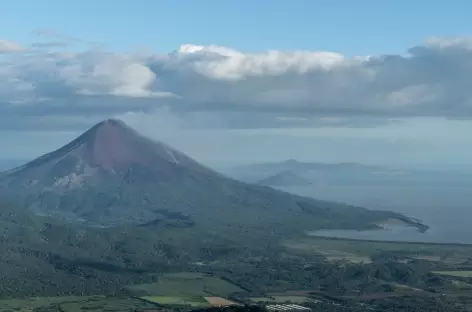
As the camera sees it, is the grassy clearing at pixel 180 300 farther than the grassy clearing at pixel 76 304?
Yes

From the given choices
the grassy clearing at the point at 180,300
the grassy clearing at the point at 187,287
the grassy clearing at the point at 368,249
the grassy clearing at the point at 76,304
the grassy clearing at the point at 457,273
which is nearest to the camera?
the grassy clearing at the point at 76,304

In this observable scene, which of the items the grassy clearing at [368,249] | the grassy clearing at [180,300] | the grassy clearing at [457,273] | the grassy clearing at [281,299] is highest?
the grassy clearing at [368,249]

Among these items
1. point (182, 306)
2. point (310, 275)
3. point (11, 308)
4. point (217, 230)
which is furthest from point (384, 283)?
point (217, 230)

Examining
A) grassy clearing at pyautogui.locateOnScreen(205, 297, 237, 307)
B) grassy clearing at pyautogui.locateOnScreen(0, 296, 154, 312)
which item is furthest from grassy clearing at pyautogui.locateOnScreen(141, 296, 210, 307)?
grassy clearing at pyautogui.locateOnScreen(0, 296, 154, 312)

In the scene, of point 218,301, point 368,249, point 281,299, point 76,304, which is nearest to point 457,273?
point 368,249

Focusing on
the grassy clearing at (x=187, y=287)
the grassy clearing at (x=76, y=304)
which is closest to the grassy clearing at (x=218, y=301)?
the grassy clearing at (x=187, y=287)

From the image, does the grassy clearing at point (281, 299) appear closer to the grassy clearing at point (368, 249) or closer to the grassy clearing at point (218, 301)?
the grassy clearing at point (218, 301)

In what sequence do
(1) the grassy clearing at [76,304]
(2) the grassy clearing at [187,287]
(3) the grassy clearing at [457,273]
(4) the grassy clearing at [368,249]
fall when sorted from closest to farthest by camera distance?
(1) the grassy clearing at [76,304], (2) the grassy clearing at [187,287], (3) the grassy clearing at [457,273], (4) the grassy clearing at [368,249]

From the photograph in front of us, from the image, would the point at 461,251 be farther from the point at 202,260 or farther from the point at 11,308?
the point at 11,308
